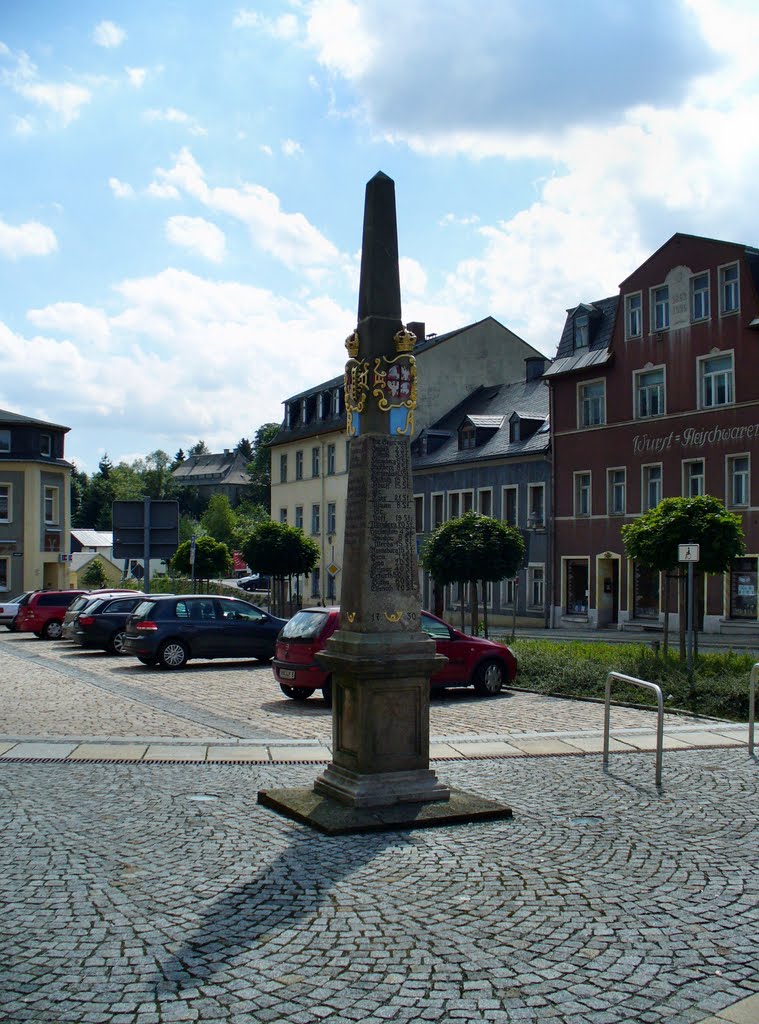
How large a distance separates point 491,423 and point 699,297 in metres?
13.8

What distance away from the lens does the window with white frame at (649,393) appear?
37.9 metres

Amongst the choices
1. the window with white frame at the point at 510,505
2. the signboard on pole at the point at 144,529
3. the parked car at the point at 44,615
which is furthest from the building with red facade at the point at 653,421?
the parked car at the point at 44,615

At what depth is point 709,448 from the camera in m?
35.6

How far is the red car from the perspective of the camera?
1555 cm

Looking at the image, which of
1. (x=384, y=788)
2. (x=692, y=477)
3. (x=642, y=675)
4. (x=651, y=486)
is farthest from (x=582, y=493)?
(x=384, y=788)

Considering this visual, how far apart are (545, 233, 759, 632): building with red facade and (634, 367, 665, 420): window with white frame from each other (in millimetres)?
52

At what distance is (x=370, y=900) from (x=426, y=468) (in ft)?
147

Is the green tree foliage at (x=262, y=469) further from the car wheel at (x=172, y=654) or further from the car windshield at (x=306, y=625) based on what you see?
the car windshield at (x=306, y=625)

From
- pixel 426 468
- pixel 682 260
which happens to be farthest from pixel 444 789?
pixel 426 468

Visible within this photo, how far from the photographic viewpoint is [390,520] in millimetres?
8555

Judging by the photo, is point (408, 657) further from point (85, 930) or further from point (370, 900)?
point (85, 930)

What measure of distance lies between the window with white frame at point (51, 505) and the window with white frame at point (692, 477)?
36.0 metres

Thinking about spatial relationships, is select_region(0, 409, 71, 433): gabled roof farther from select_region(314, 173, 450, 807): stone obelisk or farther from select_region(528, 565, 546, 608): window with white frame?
select_region(314, 173, 450, 807): stone obelisk

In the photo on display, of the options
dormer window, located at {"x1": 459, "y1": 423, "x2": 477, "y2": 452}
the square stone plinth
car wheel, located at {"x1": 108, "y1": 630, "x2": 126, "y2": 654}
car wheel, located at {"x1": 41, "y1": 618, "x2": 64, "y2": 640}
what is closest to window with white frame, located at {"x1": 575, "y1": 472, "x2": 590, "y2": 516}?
dormer window, located at {"x1": 459, "y1": 423, "x2": 477, "y2": 452}
